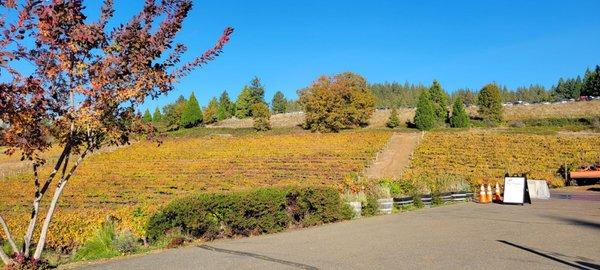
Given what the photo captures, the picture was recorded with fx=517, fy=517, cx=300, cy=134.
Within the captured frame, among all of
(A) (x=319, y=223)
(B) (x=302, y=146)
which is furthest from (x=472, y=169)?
(A) (x=319, y=223)

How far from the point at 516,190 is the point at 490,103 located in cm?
7057

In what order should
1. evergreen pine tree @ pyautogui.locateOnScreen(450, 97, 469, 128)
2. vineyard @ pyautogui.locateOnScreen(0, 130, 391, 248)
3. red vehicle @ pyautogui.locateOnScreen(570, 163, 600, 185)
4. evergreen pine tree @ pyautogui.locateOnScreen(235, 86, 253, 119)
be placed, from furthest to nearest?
evergreen pine tree @ pyautogui.locateOnScreen(235, 86, 253, 119), evergreen pine tree @ pyautogui.locateOnScreen(450, 97, 469, 128), red vehicle @ pyautogui.locateOnScreen(570, 163, 600, 185), vineyard @ pyautogui.locateOnScreen(0, 130, 391, 248)

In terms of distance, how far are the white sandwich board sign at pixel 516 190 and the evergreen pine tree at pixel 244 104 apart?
115 m

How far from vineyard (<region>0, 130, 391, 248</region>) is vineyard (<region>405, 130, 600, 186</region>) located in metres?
6.60

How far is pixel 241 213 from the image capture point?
482 inches

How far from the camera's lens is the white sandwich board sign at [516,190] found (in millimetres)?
19469

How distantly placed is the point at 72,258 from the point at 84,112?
3854 mm

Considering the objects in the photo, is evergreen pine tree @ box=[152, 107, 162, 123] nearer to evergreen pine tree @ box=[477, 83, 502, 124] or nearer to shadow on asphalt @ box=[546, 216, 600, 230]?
evergreen pine tree @ box=[477, 83, 502, 124]

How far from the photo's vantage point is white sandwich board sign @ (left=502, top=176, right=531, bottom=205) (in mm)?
19469

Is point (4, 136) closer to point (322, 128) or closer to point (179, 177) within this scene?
point (179, 177)

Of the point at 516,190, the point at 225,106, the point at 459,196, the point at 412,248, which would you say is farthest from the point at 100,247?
the point at 225,106

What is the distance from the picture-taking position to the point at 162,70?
8.90m

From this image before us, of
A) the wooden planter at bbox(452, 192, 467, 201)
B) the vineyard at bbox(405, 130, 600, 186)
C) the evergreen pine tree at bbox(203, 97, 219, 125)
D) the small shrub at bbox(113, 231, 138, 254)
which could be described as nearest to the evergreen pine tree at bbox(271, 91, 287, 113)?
the evergreen pine tree at bbox(203, 97, 219, 125)

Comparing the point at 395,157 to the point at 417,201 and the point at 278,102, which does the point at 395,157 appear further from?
the point at 278,102
